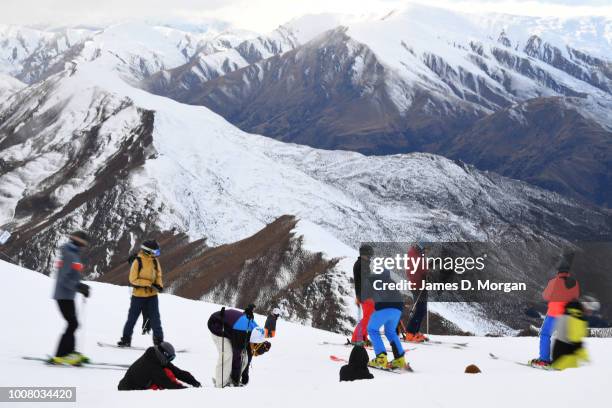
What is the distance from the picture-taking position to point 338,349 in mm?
19375

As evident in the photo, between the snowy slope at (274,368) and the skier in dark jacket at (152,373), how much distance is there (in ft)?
1.16

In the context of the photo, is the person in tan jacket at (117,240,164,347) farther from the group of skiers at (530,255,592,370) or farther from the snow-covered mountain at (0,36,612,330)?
the snow-covered mountain at (0,36,612,330)

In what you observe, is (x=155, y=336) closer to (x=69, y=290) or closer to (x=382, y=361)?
(x=69, y=290)

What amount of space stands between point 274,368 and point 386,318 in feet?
10.8

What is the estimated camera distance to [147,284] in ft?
48.8

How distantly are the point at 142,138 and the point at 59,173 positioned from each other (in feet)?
58.2

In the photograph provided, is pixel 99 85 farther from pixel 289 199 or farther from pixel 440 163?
pixel 440 163

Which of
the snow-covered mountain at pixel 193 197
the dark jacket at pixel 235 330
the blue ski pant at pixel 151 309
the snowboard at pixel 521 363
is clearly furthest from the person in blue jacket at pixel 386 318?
the snow-covered mountain at pixel 193 197

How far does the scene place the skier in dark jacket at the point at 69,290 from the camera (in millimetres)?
12797

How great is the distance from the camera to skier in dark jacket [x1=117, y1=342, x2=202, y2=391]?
10.4m

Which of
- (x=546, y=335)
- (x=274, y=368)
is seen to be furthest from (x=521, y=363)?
(x=274, y=368)

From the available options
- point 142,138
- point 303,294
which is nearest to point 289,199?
point 142,138

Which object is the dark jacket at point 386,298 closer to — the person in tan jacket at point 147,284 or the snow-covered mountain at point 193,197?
the person in tan jacket at point 147,284

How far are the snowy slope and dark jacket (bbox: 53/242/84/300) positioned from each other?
1.35 meters
